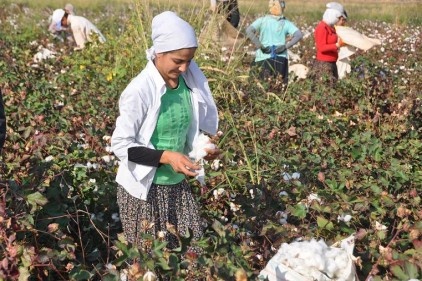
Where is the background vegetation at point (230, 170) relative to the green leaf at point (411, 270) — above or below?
below

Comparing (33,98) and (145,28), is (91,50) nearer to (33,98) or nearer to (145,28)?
(145,28)

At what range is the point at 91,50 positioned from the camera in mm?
7629

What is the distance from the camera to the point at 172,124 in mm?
2951

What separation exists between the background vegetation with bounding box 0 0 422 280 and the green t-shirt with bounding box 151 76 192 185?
0.30 m

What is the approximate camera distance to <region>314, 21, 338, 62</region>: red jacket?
7.79m

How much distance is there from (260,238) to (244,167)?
1068 millimetres

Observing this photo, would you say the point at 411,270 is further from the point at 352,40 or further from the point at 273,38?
the point at 352,40

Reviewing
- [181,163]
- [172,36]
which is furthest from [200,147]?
[172,36]

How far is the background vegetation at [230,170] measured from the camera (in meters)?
2.35

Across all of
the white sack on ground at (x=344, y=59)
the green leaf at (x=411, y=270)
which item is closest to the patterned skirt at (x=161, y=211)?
the green leaf at (x=411, y=270)

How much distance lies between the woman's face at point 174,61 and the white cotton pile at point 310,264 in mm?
884

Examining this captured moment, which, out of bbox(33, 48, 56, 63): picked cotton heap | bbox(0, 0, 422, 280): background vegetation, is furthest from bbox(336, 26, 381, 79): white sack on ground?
bbox(33, 48, 56, 63): picked cotton heap

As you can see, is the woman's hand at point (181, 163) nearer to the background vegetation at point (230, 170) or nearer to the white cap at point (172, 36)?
the background vegetation at point (230, 170)

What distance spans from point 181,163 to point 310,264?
2.24ft
